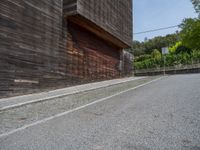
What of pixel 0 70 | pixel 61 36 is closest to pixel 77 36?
pixel 61 36

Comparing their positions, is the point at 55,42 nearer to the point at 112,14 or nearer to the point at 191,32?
the point at 112,14

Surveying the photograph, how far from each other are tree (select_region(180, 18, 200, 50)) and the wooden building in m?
10.7

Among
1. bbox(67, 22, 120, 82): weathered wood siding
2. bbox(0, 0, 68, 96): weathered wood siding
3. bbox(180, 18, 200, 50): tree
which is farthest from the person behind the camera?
bbox(180, 18, 200, 50): tree

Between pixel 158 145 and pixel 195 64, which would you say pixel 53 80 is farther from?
pixel 195 64

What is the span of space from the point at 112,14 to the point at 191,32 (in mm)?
12629

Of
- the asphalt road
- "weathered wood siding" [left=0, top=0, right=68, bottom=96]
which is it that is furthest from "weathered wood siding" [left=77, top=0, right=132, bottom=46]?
the asphalt road

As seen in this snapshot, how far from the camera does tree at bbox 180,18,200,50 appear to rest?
26.7 meters

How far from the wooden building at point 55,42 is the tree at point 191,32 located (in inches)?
422

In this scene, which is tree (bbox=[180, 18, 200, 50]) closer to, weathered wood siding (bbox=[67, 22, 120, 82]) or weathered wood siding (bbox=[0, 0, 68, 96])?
weathered wood siding (bbox=[67, 22, 120, 82])

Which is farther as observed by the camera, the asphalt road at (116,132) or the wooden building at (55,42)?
the wooden building at (55,42)

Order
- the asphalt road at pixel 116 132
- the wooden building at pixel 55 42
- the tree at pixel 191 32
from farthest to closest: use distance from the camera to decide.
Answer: the tree at pixel 191 32, the wooden building at pixel 55 42, the asphalt road at pixel 116 132

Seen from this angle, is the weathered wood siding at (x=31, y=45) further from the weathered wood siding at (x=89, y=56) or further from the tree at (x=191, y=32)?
Result: the tree at (x=191, y=32)

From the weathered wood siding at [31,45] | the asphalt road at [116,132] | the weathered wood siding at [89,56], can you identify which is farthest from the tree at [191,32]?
the asphalt road at [116,132]

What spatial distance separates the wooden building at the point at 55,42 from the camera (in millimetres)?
9486
